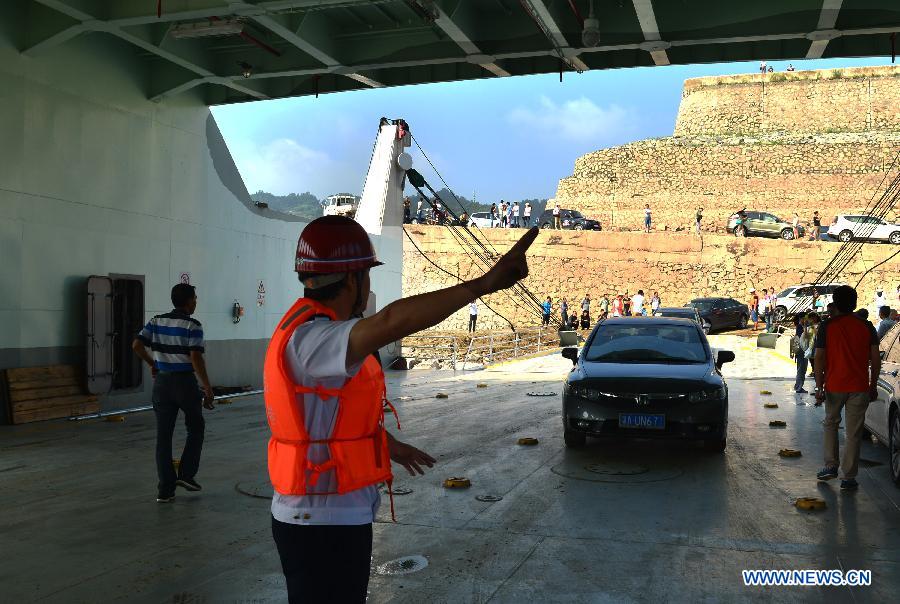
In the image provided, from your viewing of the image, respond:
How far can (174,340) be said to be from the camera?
7.57 m

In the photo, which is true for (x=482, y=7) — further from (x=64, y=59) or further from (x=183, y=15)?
(x=64, y=59)

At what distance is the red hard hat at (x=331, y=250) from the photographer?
277 centimetres

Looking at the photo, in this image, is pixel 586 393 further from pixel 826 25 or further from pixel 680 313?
pixel 680 313

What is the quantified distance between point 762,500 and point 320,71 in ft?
37.0

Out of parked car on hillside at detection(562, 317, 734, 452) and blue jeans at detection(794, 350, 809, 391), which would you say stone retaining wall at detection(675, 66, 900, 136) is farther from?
parked car on hillside at detection(562, 317, 734, 452)

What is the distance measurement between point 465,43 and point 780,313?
3083 centimetres

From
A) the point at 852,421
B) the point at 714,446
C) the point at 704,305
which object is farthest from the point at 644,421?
the point at 704,305

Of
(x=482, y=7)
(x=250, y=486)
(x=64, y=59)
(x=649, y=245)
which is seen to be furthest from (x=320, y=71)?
(x=649, y=245)

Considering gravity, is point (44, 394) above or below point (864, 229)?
below

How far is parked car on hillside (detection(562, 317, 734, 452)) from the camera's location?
9469mm

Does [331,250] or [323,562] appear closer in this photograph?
[323,562]

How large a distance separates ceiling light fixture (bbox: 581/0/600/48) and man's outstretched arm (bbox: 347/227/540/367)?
36.5ft

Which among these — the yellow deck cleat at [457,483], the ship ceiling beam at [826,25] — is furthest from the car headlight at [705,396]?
the ship ceiling beam at [826,25]

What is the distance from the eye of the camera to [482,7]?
1399 cm
